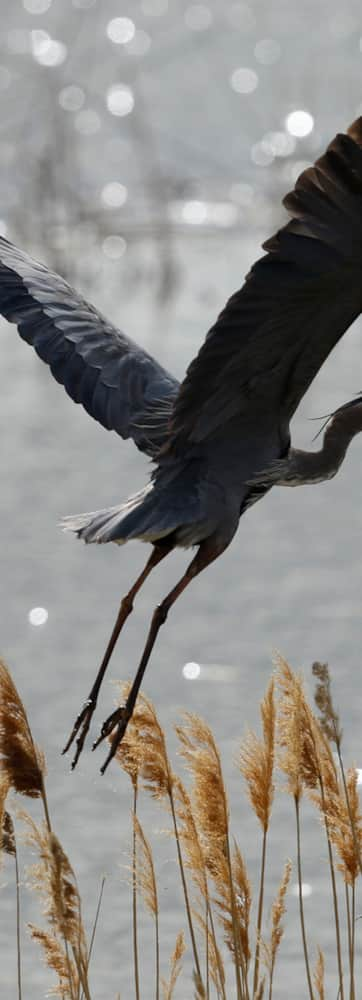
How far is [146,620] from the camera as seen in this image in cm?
863

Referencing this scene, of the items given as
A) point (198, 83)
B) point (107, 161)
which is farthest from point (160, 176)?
point (198, 83)

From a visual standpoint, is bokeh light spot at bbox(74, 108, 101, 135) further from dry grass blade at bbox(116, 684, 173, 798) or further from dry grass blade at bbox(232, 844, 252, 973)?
dry grass blade at bbox(232, 844, 252, 973)

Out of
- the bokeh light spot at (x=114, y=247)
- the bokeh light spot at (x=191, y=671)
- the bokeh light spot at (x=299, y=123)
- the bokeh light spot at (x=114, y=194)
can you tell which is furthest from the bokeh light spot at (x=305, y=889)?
the bokeh light spot at (x=299, y=123)

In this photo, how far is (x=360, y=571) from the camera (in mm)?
9242

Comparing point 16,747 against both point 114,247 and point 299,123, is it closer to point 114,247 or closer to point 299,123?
point 114,247

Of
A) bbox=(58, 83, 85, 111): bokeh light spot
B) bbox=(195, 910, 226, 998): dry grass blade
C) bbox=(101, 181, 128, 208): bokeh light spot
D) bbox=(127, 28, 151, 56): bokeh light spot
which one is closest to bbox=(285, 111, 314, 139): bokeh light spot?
bbox=(101, 181, 128, 208): bokeh light spot

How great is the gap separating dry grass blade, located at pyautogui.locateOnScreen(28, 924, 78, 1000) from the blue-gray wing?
1909 millimetres

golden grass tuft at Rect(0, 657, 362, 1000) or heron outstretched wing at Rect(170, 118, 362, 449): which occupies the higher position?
heron outstretched wing at Rect(170, 118, 362, 449)

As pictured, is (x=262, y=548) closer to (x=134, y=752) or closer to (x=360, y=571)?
(x=360, y=571)

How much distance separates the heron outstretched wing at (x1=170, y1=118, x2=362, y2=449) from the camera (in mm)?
4582

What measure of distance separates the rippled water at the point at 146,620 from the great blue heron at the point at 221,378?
100cm

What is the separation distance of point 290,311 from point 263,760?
1293 mm

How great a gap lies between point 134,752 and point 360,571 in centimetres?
515

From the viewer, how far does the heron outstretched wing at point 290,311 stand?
180 inches
